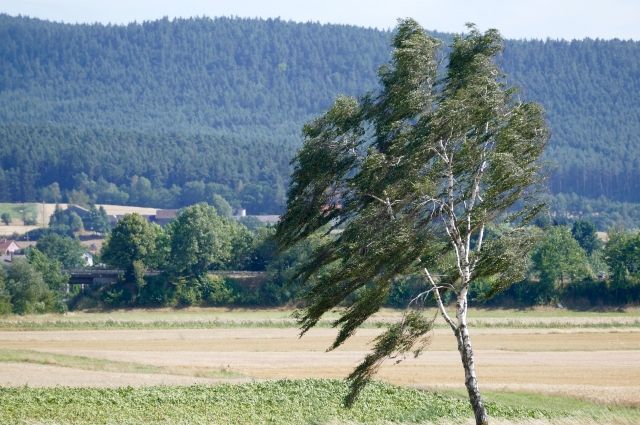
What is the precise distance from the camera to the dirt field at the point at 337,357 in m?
51.2

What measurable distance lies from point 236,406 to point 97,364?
1791 cm

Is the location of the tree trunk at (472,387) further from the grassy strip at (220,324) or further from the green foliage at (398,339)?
the grassy strip at (220,324)

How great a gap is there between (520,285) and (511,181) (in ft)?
253

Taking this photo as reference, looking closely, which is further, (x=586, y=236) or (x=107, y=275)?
(x=586, y=236)

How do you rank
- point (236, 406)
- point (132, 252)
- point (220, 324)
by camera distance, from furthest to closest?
point (132, 252) < point (220, 324) < point (236, 406)

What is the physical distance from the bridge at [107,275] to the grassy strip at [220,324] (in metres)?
21.5

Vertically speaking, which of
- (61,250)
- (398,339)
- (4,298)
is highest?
(398,339)

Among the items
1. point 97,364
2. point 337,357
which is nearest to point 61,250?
point 337,357

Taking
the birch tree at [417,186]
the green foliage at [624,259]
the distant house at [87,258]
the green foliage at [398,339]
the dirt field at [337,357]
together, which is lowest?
the distant house at [87,258]

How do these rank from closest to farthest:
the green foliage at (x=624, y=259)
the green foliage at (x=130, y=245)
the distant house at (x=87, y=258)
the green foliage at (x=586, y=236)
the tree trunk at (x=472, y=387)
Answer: the tree trunk at (x=472, y=387)
the green foliage at (x=624, y=259)
the green foliage at (x=130, y=245)
the green foliage at (x=586, y=236)
the distant house at (x=87, y=258)

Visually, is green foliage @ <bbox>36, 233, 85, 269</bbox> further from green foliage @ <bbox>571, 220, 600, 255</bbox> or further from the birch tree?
the birch tree

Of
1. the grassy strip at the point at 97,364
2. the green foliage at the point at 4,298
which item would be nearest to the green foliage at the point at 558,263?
the green foliage at the point at 4,298

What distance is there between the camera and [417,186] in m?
32.7

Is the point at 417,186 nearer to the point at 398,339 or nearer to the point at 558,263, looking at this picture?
the point at 398,339
